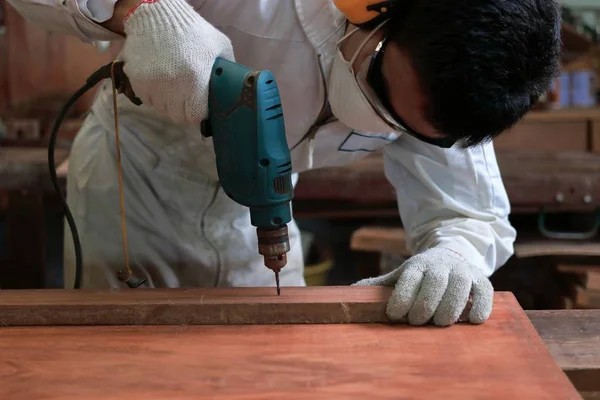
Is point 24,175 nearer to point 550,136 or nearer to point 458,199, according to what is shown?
point 458,199

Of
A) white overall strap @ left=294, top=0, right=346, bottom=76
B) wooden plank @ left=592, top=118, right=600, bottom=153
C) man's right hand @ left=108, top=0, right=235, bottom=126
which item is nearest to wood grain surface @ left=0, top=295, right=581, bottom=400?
man's right hand @ left=108, top=0, right=235, bottom=126

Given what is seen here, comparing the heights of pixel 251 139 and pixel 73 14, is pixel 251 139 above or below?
below

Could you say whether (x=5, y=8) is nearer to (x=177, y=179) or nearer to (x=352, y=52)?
(x=177, y=179)

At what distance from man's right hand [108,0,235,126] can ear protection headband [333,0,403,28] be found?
0.21 meters

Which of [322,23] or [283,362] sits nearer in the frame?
[283,362]

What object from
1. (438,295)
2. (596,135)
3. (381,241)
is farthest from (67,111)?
(596,135)

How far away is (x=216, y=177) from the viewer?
1.39 m

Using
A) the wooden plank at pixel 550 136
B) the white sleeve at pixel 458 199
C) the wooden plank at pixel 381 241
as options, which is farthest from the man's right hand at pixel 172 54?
the wooden plank at pixel 550 136

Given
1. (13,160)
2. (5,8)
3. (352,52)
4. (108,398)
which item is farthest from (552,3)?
(5,8)

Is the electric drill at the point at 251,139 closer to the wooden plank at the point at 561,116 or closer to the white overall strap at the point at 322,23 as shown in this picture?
the white overall strap at the point at 322,23

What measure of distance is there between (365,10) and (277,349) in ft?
1.76

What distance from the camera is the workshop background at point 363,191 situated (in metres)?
2.13

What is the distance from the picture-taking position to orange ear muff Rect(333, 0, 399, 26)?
3.23 feet

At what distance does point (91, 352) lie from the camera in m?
Result: 0.92
